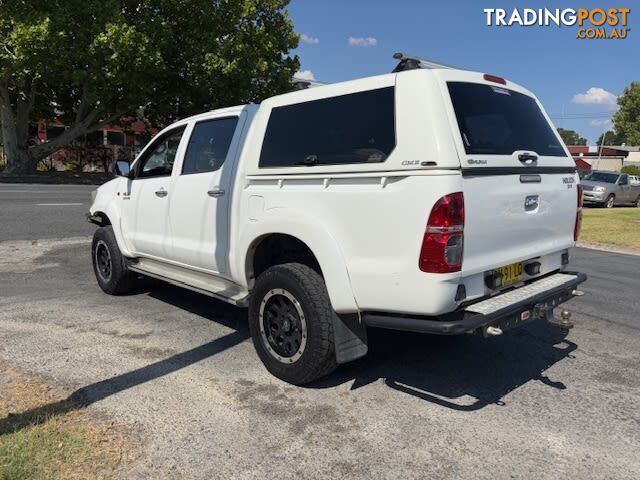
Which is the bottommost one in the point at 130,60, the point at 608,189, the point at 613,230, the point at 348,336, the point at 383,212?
the point at 613,230

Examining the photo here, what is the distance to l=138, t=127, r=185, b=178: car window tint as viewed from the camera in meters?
5.22

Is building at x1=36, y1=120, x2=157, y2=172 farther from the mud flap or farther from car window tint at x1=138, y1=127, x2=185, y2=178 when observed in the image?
the mud flap

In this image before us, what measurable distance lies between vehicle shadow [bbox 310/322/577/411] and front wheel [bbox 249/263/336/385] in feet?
0.86

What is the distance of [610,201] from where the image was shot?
22.5 m

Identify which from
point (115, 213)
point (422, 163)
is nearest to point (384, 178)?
point (422, 163)

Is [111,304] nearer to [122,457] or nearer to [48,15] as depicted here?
[122,457]

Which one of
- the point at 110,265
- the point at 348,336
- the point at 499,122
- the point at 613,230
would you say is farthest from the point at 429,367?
the point at 613,230

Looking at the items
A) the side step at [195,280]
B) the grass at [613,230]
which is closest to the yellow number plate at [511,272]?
the side step at [195,280]

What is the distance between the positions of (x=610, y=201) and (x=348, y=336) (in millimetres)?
22560

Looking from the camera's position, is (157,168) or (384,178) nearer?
(384,178)

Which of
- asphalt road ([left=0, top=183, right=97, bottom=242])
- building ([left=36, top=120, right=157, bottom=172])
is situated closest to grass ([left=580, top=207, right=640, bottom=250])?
asphalt road ([left=0, top=183, right=97, bottom=242])

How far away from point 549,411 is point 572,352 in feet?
4.33

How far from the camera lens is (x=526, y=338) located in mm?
4934

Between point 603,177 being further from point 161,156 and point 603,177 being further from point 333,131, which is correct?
point 333,131
